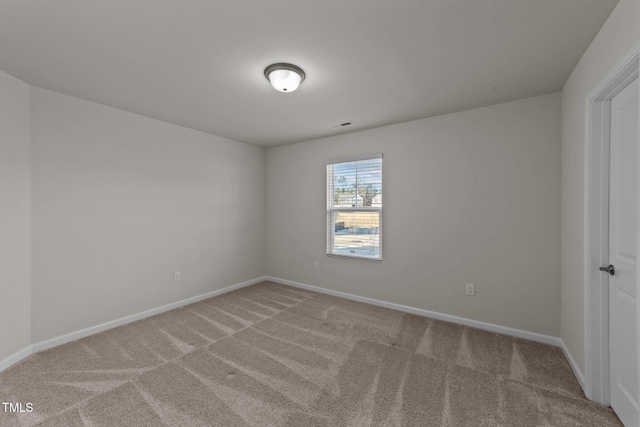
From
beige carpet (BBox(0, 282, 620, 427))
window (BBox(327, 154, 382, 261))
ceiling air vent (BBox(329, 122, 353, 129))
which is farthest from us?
window (BBox(327, 154, 382, 261))

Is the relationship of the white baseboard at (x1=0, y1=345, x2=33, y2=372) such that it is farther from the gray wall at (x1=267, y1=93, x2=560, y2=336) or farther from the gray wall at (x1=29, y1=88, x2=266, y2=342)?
the gray wall at (x1=267, y1=93, x2=560, y2=336)

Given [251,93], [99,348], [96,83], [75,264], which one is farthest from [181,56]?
[99,348]

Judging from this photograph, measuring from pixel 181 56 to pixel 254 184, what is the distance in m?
2.78

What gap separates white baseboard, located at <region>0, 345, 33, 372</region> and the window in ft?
10.8

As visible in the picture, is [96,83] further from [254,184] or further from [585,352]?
[585,352]

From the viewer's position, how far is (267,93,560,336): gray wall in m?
2.60

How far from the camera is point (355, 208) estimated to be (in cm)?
388

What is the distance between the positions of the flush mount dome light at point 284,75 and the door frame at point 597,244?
6.64 feet

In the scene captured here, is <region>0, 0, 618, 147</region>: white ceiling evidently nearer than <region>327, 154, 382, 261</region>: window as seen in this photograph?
Yes

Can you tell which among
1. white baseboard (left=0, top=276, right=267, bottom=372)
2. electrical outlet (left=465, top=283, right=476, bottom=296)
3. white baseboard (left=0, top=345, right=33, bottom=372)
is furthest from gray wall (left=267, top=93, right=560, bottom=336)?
white baseboard (left=0, top=345, right=33, bottom=372)

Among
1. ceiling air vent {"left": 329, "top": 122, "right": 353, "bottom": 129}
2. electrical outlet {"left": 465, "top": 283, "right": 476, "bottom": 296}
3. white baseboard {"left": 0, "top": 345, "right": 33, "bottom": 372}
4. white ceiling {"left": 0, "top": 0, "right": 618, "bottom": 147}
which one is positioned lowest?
white baseboard {"left": 0, "top": 345, "right": 33, "bottom": 372}

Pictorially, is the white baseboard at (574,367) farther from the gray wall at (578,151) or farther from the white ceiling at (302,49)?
the white ceiling at (302,49)

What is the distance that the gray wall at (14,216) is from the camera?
7.16 ft

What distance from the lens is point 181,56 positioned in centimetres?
195
